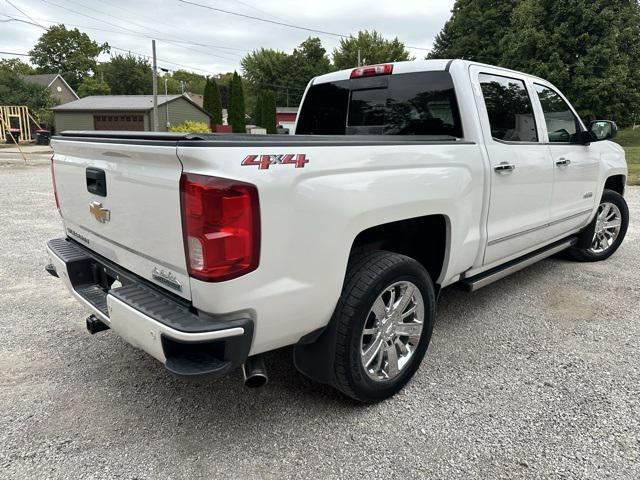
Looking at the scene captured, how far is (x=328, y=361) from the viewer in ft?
7.95

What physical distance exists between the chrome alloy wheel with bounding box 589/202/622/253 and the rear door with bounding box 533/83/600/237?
0.67 metres

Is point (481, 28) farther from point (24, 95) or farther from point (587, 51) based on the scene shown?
point (24, 95)

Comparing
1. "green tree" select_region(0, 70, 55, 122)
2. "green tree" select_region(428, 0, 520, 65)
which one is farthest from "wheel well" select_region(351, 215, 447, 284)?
"green tree" select_region(0, 70, 55, 122)

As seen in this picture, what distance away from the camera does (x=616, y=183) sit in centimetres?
551

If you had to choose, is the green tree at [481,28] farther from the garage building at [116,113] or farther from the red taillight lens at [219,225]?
the red taillight lens at [219,225]

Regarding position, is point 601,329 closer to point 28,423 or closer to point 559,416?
point 559,416

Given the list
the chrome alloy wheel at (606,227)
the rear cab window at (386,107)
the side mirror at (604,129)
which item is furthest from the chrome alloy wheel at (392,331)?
the chrome alloy wheel at (606,227)

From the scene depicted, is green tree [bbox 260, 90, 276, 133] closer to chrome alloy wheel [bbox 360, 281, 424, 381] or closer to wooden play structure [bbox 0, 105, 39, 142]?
wooden play structure [bbox 0, 105, 39, 142]

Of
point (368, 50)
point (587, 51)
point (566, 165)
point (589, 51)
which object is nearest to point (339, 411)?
point (566, 165)

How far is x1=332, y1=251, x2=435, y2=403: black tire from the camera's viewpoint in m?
2.39

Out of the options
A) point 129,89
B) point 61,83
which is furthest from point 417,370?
point 129,89

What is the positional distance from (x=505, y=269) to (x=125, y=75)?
79936mm

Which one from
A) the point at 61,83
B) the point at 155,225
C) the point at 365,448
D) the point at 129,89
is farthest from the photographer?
the point at 129,89

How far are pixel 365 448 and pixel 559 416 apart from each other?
3.58ft
